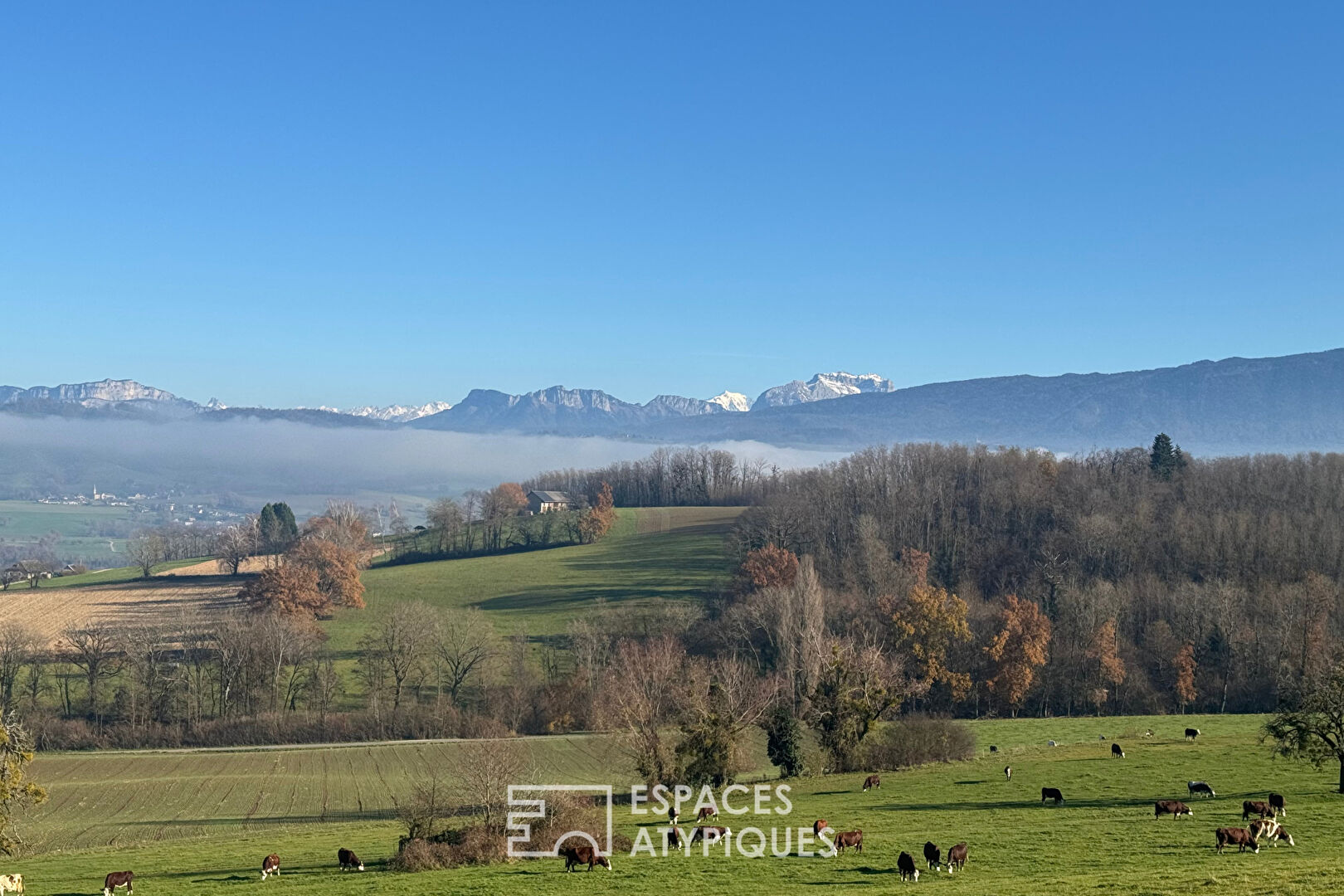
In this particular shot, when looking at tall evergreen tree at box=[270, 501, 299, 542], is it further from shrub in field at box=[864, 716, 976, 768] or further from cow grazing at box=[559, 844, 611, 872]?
cow grazing at box=[559, 844, 611, 872]

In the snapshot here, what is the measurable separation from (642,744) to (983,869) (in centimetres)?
2288

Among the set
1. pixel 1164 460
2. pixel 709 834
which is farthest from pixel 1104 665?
pixel 709 834

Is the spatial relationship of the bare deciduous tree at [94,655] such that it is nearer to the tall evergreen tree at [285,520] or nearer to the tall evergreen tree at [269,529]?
the tall evergreen tree at [269,529]

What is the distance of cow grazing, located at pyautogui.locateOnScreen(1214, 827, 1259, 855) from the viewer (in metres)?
30.1

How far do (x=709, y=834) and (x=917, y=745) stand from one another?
2560cm

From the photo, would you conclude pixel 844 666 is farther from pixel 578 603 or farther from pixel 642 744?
pixel 578 603

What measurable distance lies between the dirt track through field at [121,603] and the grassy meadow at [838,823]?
45.9 meters

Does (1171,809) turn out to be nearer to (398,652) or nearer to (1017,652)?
(1017,652)

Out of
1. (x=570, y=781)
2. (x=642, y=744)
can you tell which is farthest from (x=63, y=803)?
(x=642, y=744)

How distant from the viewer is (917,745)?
56812mm

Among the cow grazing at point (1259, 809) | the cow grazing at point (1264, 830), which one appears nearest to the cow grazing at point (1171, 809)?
the cow grazing at point (1259, 809)

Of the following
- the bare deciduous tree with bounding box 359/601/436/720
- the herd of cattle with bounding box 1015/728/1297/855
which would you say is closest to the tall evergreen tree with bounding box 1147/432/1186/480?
the bare deciduous tree with bounding box 359/601/436/720

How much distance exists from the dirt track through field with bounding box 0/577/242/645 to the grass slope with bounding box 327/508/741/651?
60.2 feet

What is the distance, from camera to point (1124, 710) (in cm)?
8769
